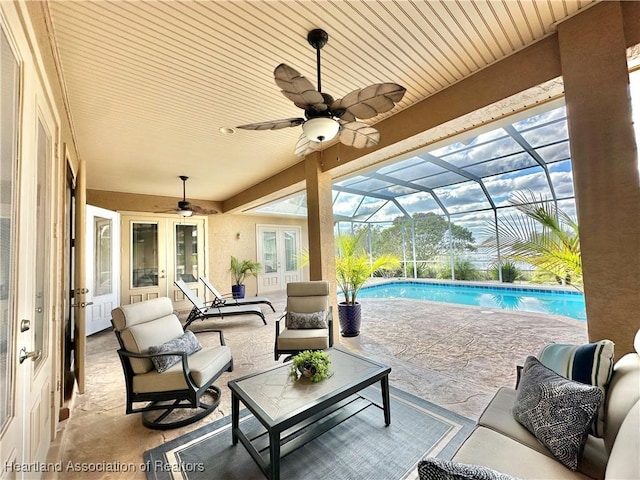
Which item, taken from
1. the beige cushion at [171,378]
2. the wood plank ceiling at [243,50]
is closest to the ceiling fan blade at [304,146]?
the wood plank ceiling at [243,50]

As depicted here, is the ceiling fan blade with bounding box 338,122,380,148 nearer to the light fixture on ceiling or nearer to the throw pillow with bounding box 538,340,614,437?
the light fixture on ceiling

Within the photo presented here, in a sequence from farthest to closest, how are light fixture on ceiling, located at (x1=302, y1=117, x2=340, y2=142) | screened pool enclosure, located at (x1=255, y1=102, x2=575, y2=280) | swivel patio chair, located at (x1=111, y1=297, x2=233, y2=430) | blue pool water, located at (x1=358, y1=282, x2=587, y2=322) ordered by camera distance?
blue pool water, located at (x1=358, y1=282, x2=587, y2=322), screened pool enclosure, located at (x1=255, y1=102, x2=575, y2=280), swivel patio chair, located at (x1=111, y1=297, x2=233, y2=430), light fixture on ceiling, located at (x1=302, y1=117, x2=340, y2=142)

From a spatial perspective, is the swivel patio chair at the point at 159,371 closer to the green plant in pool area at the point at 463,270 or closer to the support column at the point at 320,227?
the support column at the point at 320,227

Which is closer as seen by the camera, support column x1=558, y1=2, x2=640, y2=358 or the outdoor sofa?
the outdoor sofa

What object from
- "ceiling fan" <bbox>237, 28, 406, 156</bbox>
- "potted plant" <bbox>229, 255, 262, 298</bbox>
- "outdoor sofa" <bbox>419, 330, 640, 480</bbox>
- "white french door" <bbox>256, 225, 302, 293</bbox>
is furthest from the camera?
"white french door" <bbox>256, 225, 302, 293</bbox>

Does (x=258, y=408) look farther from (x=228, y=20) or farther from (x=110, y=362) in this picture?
(x=110, y=362)

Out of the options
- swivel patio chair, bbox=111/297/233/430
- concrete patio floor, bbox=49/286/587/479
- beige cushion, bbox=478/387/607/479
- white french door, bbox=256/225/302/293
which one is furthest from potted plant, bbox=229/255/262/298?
beige cushion, bbox=478/387/607/479

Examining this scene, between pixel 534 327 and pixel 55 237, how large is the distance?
6153 millimetres

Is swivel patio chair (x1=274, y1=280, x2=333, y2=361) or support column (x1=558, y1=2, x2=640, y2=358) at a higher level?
support column (x1=558, y1=2, x2=640, y2=358)

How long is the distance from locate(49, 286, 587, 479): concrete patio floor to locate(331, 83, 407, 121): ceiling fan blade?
2.46 meters

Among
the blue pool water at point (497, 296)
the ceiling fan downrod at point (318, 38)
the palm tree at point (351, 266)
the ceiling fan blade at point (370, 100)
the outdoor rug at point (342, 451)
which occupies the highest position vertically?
the ceiling fan downrod at point (318, 38)

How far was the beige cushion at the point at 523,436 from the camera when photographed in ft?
3.85

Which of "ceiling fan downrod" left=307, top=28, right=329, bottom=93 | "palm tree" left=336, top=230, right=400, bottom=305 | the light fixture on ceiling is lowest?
"palm tree" left=336, top=230, right=400, bottom=305

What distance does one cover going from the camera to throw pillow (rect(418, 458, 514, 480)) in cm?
61
